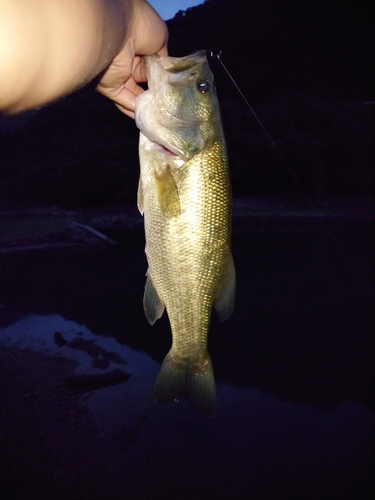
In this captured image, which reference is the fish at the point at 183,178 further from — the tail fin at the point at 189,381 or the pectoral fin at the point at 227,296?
the tail fin at the point at 189,381

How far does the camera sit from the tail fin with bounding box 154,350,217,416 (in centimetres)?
196

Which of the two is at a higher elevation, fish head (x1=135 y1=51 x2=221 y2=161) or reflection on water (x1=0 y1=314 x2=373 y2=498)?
fish head (x1=135 y1=51 x2=221 y2=161)

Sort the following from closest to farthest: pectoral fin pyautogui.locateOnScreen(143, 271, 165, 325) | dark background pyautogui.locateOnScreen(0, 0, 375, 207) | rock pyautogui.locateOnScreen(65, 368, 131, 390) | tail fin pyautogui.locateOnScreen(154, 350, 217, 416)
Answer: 1. pectoral fin pyautogui.locateOnScreen(143, 271, 165, 325)
2. tail fin pyautogui.locateOnScreen(154, 350, 217, 416)
3. rock pyautogui.locateOnScreen(65, 368, 131, 390)
4. dark background pyautogui.locateOnScreen(0, 0, 375, 207)

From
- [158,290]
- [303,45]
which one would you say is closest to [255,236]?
[158,290]

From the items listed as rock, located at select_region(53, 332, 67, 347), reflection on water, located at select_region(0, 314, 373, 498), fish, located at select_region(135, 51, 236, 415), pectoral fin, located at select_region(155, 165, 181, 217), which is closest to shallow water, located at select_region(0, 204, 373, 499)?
reflection on water, located at select_region(0, 314, 373, 498)

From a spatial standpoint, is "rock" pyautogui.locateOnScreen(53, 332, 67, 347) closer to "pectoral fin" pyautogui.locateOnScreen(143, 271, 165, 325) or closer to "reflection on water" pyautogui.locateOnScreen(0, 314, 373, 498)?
"reflection on water" pyautogui.locateOnScreen(0, 314, 373, 498)

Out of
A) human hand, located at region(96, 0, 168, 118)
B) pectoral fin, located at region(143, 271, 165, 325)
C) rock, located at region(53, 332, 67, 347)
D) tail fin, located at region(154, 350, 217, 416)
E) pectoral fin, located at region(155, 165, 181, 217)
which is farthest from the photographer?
rock, located at region(53, 332, 67, 347)

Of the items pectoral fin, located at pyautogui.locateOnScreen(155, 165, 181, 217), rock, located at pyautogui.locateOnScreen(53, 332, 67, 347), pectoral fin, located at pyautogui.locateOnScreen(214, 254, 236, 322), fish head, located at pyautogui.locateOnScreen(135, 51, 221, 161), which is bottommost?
rock, located at pyautogui.locateOnScreen(53, 332, 67, 347)

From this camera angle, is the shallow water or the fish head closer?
the fish head

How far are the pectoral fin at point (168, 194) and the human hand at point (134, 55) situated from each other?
20.7 inches

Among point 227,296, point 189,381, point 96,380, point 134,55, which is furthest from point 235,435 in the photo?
point 134,55

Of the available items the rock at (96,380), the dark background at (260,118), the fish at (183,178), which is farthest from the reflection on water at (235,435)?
the dark background at (260,118)

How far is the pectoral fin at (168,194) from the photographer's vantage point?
64.8 inches

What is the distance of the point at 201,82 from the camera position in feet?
5.72
